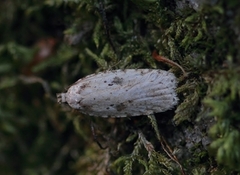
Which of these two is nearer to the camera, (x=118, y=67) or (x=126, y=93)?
(x=126, y=93)

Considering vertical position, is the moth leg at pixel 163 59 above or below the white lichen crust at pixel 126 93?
above

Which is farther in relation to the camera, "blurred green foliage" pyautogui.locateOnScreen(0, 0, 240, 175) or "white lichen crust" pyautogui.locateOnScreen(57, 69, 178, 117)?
"white lichen crust" pyautogui.locateOnScreen(57, 69, 178, 117)

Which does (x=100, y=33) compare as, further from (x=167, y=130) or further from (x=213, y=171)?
(x=213, y=171)

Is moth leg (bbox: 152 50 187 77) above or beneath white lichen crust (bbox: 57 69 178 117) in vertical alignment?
above

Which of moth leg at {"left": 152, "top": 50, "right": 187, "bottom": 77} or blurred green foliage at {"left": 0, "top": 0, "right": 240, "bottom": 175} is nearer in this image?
blurred green foliage at {"left": 0, "top": 0, "right": 240, "bottom": 175}
